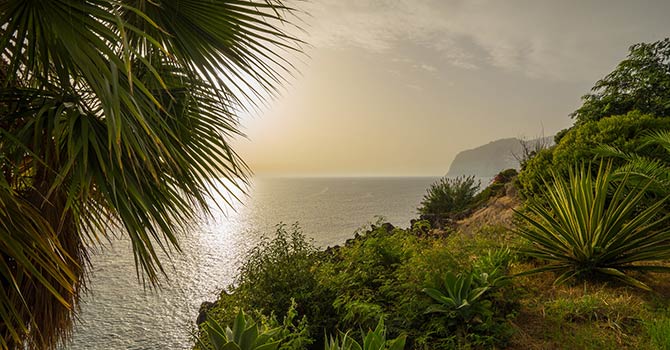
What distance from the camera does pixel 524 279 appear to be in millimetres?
4125

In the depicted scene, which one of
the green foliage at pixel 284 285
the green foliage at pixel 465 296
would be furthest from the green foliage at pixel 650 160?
the green foliage at pixel 284 285

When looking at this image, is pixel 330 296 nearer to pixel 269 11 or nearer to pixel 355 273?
pixel 355 273

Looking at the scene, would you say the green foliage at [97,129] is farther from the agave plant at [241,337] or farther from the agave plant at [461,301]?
the agave plant at [461,301]

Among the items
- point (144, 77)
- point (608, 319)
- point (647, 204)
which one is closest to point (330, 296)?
point (608, 319)

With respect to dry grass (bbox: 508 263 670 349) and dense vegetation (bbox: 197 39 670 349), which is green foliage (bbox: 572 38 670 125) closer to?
dense vegetation (bbox: 197 39 670 349)

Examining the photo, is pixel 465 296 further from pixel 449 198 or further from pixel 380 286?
A: pixel 449 198

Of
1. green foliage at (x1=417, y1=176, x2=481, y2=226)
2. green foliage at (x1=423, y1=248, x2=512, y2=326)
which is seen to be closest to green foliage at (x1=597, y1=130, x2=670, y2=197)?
green foliage at (x1=423, y1=248, x2=512, y2=326)

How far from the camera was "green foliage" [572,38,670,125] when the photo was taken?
755cm

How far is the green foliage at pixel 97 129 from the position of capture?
1.59 metres

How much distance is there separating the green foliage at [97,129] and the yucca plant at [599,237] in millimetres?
3808

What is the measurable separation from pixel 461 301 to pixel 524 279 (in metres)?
1.59

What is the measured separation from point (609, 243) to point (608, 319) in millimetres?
1209

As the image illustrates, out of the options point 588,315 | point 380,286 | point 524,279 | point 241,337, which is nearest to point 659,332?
point 588,315

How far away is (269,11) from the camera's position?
2.63 metres
